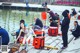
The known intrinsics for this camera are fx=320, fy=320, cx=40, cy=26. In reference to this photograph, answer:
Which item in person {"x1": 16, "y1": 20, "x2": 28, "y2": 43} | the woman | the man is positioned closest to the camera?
the man

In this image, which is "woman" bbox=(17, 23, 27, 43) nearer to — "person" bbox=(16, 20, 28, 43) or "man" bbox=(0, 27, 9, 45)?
"person" bbox=(16, 20, 28, 43)

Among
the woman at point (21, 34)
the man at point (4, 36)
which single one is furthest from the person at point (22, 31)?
the man at point (4, 36)

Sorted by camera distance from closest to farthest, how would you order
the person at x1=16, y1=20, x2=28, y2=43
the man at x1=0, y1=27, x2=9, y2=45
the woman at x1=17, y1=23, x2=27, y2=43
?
the man at x1=0, y1=27, x2=9, y2=45, the person at x1=16, y1=20, x2=28, y2=43, the woman at x1=17, y1=23, x2=27, y2=43

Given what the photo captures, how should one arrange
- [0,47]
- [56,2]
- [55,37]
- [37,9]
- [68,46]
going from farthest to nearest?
1. [56,2]
2. [37,9]
3. [55,37]
4. [68,46]
5. [0,47]

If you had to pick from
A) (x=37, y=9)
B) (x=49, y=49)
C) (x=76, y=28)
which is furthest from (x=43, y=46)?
(x=37, y=9)

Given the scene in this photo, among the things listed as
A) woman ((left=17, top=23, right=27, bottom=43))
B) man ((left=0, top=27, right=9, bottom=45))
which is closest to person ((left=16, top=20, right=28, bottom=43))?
woman ((left=17, top=23, right=27, bottom=43))

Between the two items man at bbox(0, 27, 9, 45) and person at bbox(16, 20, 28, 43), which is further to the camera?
person at bbox(16, 20, 28, 43)

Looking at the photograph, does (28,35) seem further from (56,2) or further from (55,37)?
(56,2)

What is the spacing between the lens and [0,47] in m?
10.9

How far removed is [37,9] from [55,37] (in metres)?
31.2

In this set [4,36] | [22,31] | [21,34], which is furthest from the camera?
[21,34]

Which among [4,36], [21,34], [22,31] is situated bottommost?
[21,34]

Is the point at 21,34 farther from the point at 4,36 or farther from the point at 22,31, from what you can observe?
the point at 4,36

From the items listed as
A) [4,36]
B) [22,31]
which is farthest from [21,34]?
[4,36]
